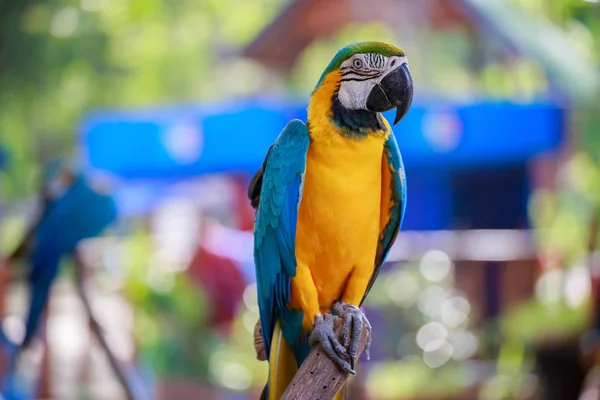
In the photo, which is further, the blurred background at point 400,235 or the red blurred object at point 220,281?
the red blurred object at point 220,281

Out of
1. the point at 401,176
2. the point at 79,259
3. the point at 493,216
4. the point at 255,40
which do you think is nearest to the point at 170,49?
the point at 255,40

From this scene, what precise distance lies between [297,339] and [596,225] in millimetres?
3069

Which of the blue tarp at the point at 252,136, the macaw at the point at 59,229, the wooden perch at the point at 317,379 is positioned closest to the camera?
the wooden perch at the point at 317,379

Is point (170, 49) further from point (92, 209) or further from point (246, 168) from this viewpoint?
point (92, 209)

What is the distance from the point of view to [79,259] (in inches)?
101

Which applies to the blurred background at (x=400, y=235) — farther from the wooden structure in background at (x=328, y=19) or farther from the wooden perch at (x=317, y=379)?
the wooden perch at (x=317, y=379)

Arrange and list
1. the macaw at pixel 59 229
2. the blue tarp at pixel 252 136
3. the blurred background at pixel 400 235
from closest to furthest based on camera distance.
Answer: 1. the macaw at pixel 59 229
2. the blurred background at pixel 400 235
3. the blue tarp at pixel 252 136

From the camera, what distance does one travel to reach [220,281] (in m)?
3.53

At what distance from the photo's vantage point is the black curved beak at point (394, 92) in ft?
3.62

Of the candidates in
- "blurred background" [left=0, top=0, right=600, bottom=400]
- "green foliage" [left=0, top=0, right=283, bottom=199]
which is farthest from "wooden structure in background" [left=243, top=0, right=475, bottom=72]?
"green foliage" [left=0, top=0, right=283, bottom=199]

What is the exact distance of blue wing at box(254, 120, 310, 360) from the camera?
1.15m

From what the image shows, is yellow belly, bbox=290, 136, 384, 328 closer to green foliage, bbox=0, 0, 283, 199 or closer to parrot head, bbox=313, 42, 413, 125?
parrot head, bbox=313, 42, 413, 125

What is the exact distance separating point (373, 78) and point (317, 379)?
0.43 m

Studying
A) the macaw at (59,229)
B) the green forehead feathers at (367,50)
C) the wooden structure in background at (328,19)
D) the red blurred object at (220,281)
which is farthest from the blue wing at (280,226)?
the wooden structure in background at (328,19)
